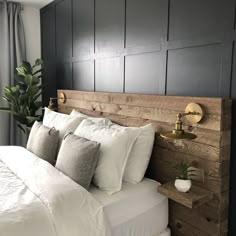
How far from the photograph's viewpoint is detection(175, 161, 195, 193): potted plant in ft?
5.14

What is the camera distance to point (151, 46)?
6.63 ft

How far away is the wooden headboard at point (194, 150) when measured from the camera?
152 cm

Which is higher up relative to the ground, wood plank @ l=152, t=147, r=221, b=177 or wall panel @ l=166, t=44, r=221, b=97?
wall panel @ l=166, t=44, r=221, b=97

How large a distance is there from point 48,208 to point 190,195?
831mm

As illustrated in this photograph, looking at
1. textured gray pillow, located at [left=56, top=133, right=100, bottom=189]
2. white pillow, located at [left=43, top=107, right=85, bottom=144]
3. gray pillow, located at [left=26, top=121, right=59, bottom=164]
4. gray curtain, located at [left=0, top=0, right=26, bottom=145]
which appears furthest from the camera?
gray curtain, located at [left=0, top=0, right=26, bottom=145]

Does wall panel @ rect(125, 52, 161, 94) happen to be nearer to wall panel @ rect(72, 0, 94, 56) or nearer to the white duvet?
wall panel @ rect(72, 0, 94, 56)

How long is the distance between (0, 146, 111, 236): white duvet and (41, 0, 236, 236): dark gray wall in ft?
2.93

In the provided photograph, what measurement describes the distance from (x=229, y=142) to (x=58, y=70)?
270cm

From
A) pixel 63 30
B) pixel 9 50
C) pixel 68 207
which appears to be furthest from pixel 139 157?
pixel 9 50

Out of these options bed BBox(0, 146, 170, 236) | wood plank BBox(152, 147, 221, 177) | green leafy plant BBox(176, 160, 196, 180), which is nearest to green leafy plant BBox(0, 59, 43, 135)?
bed BBox(0, 146, 170, 236)

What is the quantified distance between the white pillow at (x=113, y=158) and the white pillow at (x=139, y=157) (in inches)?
2.6


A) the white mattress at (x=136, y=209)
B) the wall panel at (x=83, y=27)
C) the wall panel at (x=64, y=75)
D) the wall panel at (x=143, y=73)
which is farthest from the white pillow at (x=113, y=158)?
the wall panel at (x=64, y=75)

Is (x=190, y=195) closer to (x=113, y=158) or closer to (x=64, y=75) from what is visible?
(x=113, y=158)

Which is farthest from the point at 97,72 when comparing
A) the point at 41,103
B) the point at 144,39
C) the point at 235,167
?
the point at 235,167
